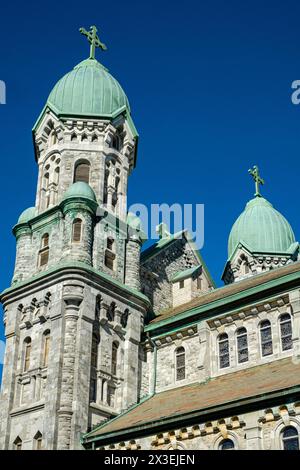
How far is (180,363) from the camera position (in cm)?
3738

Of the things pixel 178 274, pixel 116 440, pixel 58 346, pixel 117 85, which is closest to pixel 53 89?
pixel 117 85

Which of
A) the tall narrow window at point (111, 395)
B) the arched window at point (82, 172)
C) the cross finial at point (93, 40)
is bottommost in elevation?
the tall narrow window at point (111, 395)

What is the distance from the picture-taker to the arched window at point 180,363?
122 feet

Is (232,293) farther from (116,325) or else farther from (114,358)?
(114,358)

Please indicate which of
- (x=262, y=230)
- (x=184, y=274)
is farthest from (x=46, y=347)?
(x=262, y=230)

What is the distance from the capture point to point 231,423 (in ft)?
96.8

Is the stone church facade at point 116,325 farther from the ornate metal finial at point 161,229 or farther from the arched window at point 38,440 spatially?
the ornate metal finial at point 161,229

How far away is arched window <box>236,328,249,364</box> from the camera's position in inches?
1383

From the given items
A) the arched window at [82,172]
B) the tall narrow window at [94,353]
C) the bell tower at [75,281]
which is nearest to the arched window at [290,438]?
the bell tower at [75,281]

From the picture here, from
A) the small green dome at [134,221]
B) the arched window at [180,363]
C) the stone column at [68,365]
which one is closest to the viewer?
the stone column at [68,365]

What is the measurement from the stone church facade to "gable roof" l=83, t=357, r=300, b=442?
0.27 ft

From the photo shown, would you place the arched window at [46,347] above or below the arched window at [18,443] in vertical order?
above

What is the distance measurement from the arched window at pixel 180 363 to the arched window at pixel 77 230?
266 inches

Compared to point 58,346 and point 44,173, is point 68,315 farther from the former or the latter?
point 44,173
